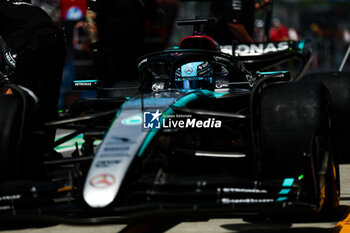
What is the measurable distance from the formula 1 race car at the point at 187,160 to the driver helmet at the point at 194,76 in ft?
1.01

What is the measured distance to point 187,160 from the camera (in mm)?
5426

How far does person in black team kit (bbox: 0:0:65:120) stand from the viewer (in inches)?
242

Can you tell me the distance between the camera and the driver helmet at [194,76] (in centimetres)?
617

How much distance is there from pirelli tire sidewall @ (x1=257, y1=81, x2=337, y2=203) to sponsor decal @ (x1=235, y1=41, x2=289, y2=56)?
17.1ft

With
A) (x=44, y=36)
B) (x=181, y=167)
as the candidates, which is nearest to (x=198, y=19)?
(x=44, y=36)

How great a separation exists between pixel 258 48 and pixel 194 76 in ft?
13.2

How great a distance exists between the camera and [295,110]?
466 cm

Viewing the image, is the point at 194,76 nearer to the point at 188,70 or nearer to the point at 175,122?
the point at 188,70

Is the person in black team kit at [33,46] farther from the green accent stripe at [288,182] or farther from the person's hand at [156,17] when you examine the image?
the person's hand at [156,17]

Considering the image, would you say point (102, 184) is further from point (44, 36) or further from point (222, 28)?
point (222, 28)

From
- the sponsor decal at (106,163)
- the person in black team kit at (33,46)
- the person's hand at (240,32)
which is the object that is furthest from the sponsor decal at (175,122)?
the person's hand at (240,32)

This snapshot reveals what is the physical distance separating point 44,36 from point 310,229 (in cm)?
291

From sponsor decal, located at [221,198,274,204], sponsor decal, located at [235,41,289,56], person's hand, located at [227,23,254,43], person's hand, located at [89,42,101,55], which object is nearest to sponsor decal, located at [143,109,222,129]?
sponsor decal, located at [221,198,274,204]

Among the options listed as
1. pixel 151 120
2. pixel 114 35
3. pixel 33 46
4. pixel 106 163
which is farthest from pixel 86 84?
pixel 114 35
